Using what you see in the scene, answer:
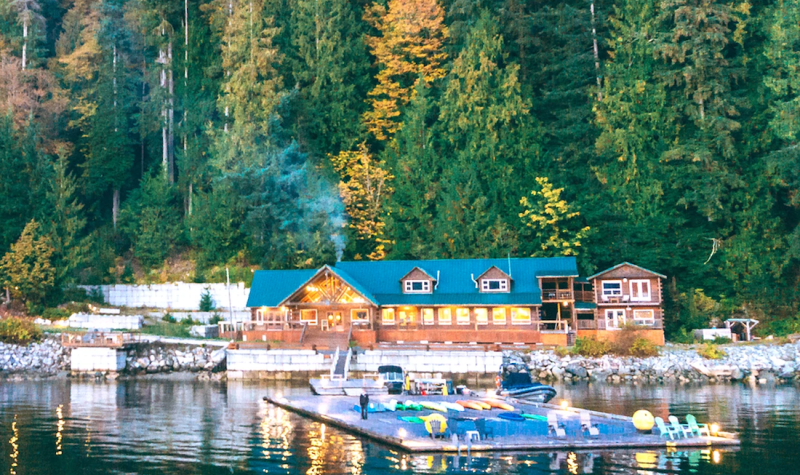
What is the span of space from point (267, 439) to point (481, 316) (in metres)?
25.9

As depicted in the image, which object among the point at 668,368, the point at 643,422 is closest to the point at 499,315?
the point at 668,368

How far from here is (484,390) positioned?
4259 centimetres

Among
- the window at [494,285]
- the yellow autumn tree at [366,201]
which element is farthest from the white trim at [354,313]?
the yellow autumn tree at [366,201]

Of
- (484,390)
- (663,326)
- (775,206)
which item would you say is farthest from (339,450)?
(775,206)

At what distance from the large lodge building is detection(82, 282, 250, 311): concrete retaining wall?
7996mm

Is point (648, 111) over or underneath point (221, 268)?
over

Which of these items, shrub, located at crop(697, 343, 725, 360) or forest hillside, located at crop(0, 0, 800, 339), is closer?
shrub, located at crop(697, 343, 725, 360)

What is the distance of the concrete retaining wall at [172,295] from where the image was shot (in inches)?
2539

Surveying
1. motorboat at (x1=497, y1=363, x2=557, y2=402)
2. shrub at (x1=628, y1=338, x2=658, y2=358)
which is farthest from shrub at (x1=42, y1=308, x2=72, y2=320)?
shrub at (x1=628, y1=338, x2=658, y2=358)

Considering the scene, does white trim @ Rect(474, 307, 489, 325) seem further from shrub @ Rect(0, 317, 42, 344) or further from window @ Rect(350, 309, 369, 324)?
shrub @ Rect(0, 317, 42, 344)

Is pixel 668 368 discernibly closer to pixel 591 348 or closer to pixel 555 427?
pixel 591 348

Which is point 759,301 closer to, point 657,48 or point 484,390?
point 657,48

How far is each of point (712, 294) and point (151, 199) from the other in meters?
46.9

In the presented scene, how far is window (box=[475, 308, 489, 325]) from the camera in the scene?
53719mm
